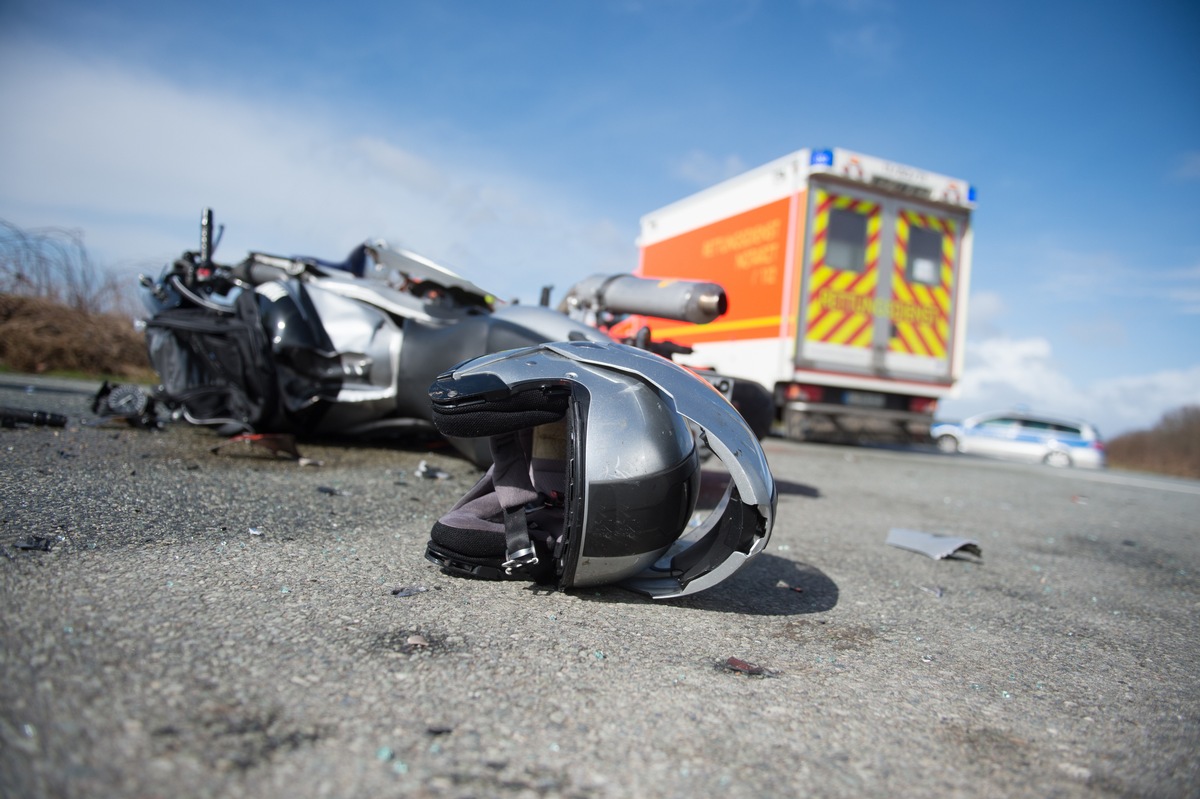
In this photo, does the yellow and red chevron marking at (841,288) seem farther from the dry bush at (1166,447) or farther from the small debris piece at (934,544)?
the dry bush at (1166,447)

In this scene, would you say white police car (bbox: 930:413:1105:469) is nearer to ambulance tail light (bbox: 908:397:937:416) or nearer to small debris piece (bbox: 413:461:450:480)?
ambulance tail light (bbox: 908:397:937:416)

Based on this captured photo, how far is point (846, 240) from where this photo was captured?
859 centimetres

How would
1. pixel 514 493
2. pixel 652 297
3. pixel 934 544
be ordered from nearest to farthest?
1. pixel 514 493
2. pixel 934 544
3. pixel 652 297

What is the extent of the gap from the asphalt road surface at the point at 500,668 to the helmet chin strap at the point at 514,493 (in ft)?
0.42

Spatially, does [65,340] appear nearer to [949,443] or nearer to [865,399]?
[865,399]

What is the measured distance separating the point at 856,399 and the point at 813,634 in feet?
24.6

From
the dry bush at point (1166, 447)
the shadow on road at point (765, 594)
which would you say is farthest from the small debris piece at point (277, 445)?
the dry bush at point (1166, 447)

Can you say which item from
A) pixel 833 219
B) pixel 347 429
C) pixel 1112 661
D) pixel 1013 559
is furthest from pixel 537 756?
pixel 833 219

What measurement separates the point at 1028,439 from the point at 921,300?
12270mm

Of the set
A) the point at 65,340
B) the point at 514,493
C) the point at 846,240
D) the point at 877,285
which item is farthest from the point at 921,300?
the point at 65,340

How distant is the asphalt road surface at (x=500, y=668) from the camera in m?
1.11

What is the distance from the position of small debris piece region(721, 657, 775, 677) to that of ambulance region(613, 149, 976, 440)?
702 centimetres

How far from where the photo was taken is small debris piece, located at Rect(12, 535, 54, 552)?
180cm

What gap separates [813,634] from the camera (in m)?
2.02
